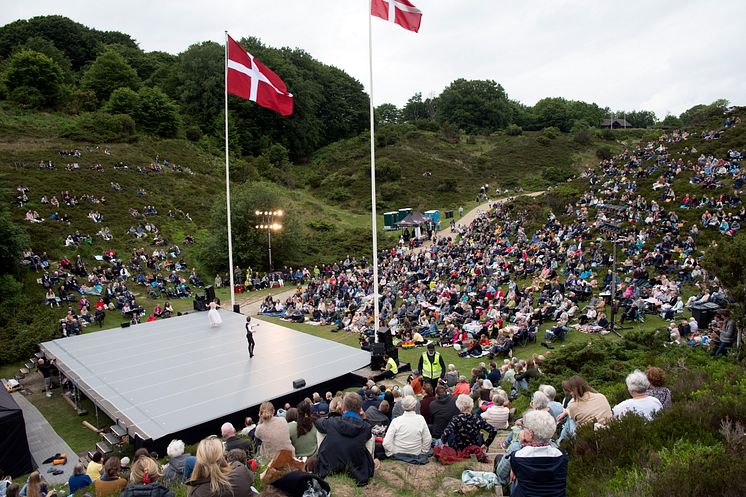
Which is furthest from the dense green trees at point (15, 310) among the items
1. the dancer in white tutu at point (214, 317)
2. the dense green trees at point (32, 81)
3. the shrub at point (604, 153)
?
the shrub at point (604, 153)

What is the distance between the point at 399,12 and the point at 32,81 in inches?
2200

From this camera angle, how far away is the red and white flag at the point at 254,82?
19609 mm

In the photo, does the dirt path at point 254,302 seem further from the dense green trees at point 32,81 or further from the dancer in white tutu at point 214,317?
the dense green trees at point 32,81

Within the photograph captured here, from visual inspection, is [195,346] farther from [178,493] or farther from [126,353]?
[178,493]

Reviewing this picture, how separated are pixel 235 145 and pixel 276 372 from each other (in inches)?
2161

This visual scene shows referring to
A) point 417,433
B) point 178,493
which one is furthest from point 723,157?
point 178,493

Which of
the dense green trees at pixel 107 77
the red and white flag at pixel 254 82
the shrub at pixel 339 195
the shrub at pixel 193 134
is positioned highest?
the dense green trees at pixel 107 77

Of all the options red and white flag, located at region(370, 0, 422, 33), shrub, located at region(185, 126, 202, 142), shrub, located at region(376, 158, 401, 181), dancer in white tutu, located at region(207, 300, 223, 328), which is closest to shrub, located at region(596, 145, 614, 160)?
shrub, located at region(376, 158, 401, 181)

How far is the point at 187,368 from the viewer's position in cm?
1471

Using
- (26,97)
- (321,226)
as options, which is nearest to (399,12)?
(321,226)

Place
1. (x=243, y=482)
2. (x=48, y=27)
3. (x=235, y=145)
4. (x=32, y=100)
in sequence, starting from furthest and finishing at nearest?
1. (x=48, y=27)
2. (x=235, y=145)
3. (x=32, y=100)
4. (x=243, y=482)

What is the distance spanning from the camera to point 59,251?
30031 mm

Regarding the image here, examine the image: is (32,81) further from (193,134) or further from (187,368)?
(187,368)

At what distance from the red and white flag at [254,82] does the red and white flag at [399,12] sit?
6081mm
